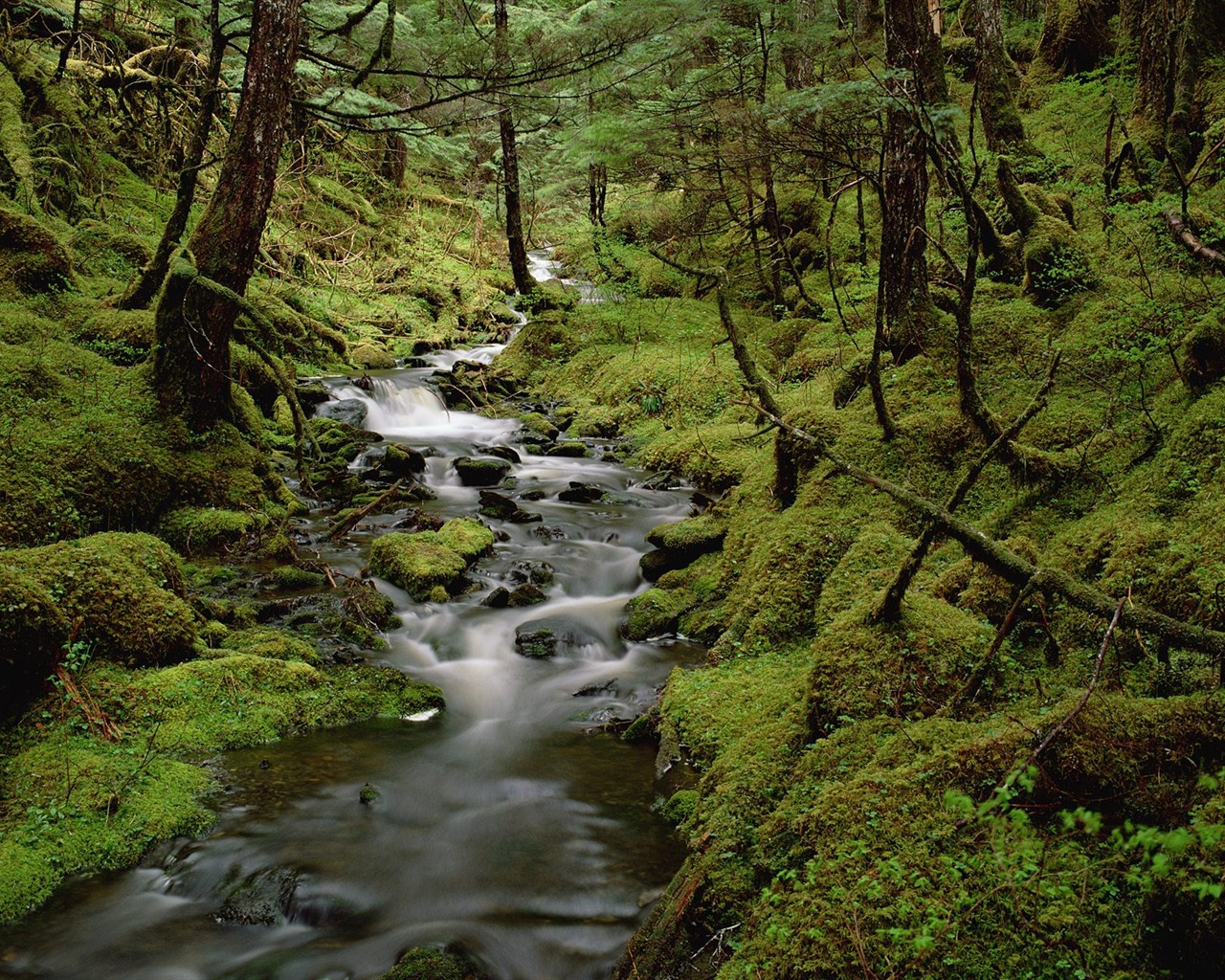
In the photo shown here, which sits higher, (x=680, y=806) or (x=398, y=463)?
(x=398, y=463)

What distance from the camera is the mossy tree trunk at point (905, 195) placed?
6.63m

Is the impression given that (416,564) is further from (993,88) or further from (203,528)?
(993,88)

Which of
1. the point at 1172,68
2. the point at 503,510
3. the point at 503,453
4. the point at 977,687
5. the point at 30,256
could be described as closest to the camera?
the point at 977,687

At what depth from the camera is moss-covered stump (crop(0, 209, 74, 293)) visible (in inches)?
339

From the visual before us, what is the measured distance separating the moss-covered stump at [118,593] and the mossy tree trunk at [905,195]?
6161mm

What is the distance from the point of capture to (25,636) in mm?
4262

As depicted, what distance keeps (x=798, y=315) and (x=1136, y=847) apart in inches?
488

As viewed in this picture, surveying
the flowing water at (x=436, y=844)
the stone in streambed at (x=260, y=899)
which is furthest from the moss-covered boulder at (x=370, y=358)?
the stone in streambed at (x=260, y=899)

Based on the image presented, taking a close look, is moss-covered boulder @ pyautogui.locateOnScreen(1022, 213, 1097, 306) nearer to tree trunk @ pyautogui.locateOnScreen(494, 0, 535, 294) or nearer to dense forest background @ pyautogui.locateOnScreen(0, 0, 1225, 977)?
dense forest background @ pyautogui.locateOnScreen(0, 0, 1225, 977)

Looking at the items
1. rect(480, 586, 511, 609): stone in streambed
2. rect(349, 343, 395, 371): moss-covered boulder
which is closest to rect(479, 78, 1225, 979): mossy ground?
rect(480, 586, 511, 609): stone in streambed

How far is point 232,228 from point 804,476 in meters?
6.05

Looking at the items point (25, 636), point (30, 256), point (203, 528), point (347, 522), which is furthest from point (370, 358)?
point (25, 636)

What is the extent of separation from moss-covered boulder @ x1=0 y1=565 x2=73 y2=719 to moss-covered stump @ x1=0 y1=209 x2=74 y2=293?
20.0ft

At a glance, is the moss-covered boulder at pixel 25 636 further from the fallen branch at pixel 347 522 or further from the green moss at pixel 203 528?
the fallen branch at pixel 347 522
